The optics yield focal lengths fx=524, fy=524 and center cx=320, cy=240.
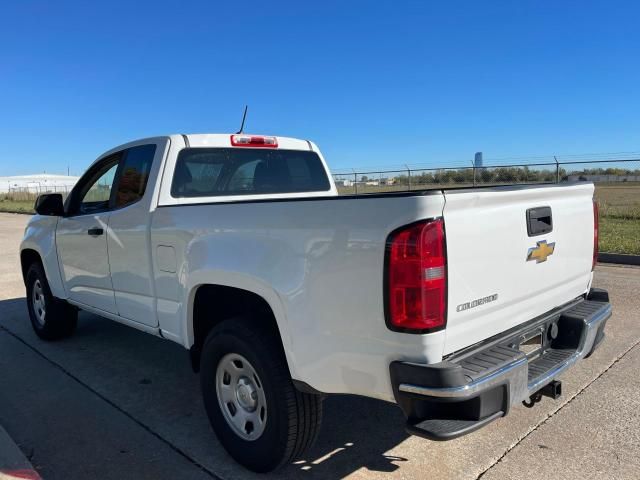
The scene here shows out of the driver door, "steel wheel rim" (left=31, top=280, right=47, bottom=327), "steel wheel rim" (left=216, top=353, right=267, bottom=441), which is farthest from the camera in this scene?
"steel wheel rim" (left=31, top=280, right=47, bottom=327)

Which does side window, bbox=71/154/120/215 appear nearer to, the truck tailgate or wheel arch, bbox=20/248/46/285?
wheel arch, bbox=20/248/46/285

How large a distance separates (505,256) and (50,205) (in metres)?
3.99

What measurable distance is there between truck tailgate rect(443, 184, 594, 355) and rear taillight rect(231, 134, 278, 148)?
2453 millimetres

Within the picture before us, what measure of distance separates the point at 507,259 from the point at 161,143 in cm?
263

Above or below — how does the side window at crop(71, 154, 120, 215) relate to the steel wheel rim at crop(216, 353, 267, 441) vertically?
above

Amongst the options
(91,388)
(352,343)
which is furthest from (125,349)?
(352,343)

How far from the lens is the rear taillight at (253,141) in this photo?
4352 mm

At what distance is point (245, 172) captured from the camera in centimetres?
435

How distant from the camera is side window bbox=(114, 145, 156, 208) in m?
3.92

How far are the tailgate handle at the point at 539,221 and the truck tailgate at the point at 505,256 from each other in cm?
1

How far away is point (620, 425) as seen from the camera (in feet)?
11.1

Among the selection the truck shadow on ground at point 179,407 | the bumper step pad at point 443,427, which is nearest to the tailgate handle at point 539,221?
the bumper step pad at point 443,427

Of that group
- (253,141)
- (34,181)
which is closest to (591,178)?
(253,141)

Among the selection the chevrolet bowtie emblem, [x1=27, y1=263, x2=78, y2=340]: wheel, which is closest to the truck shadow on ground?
[x1=27, y1=263, x2=78, y2=340]: wheel
